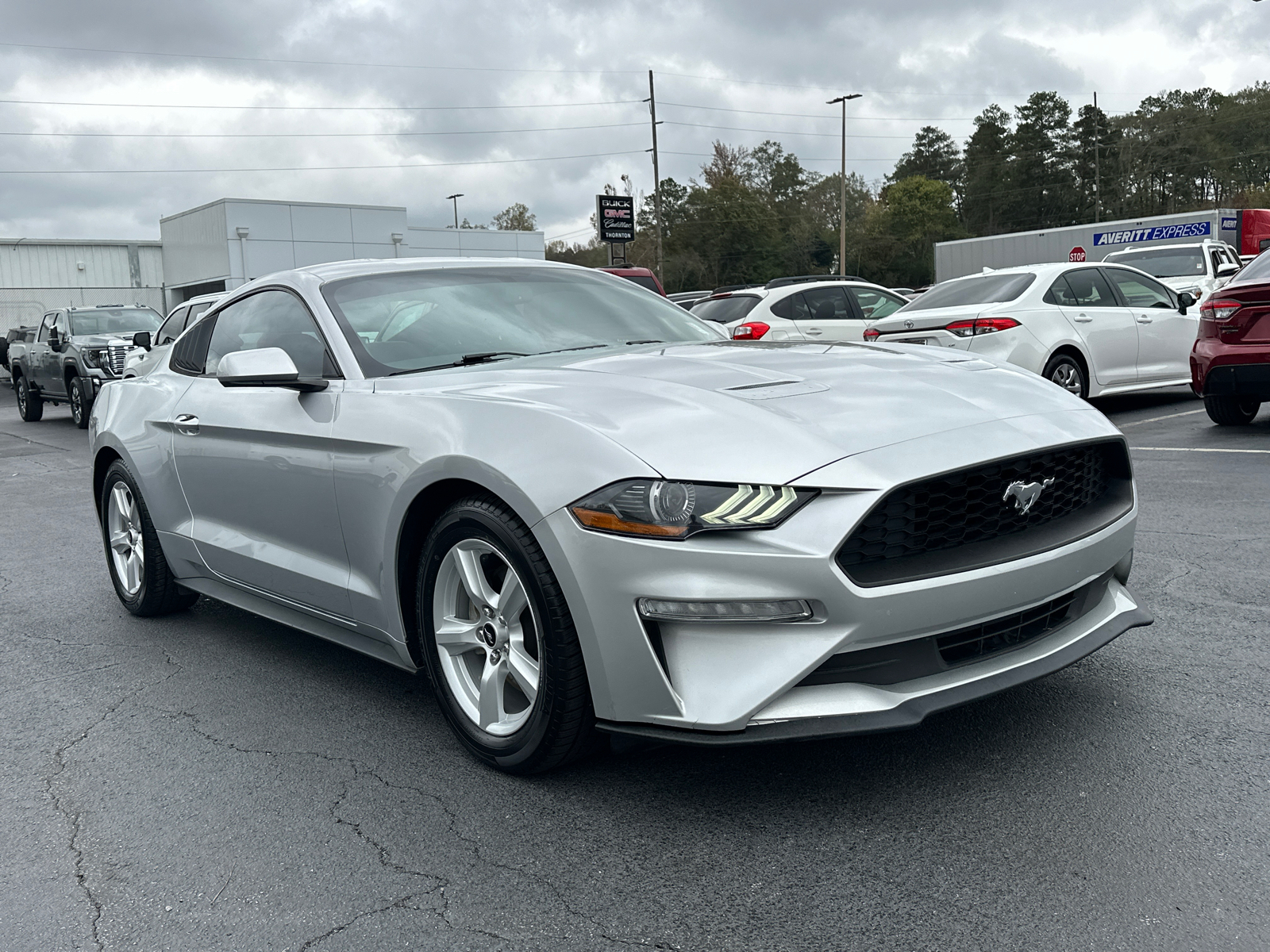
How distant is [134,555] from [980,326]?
7638 millimetres

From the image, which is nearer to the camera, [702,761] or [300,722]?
[702,761]

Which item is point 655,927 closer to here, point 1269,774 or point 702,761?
point 702,761

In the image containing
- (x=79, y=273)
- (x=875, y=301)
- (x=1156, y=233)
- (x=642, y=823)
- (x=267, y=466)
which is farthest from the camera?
(x=79, y=273)

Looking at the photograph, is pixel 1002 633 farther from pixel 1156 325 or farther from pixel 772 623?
pixel 1156 325

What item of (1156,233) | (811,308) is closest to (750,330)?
(811,308)

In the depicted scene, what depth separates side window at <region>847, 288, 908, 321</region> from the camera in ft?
47.1

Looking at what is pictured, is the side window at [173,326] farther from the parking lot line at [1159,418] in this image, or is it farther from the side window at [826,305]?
the parking lot line at [1159,418]

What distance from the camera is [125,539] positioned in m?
5.31

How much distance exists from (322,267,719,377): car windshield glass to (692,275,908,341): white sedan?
8894mm

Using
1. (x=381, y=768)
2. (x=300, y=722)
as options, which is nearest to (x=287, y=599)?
(x=300, y=722)

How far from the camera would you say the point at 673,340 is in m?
4.30

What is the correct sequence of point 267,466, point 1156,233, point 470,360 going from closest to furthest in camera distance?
point 470,360, point 267,466, point 1156,233

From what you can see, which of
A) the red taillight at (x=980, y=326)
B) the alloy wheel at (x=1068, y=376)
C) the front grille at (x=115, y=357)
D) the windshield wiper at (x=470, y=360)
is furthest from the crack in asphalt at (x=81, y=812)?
the front grille at (x=115, y=357)

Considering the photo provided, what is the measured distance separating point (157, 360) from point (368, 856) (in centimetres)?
356
